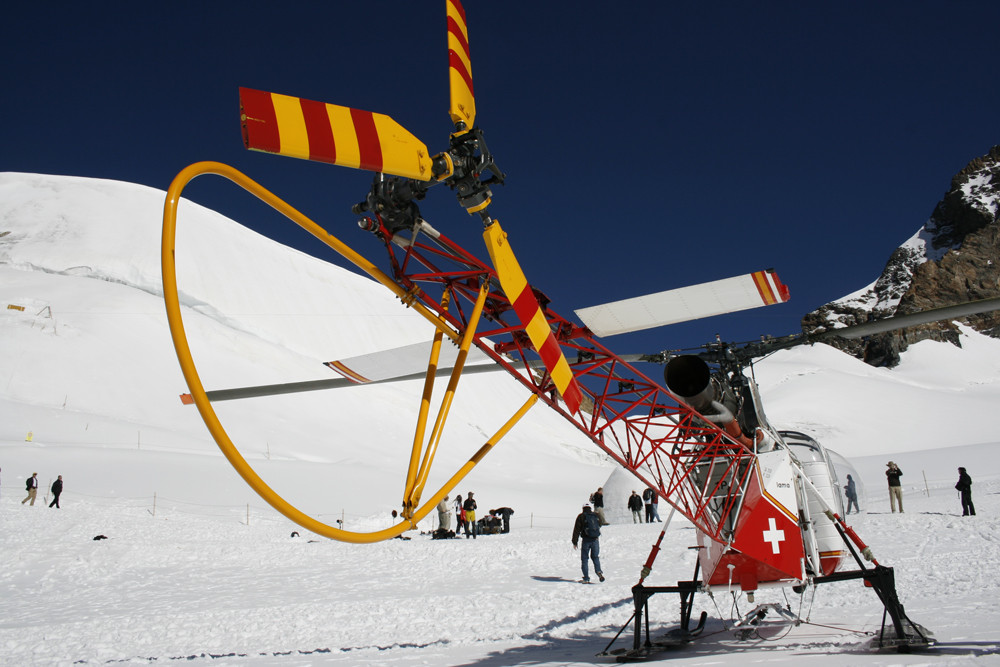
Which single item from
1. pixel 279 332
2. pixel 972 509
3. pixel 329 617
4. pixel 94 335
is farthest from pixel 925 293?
pixel 329 617

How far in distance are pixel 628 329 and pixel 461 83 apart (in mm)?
2963

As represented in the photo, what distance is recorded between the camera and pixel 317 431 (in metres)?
39.1

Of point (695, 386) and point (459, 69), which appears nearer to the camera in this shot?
point (459, 69)

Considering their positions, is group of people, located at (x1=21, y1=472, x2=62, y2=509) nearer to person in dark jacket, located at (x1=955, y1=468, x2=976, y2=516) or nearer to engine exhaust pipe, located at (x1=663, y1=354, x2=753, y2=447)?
engine exhaust pipe, located at (x1=663, y1=354, x2=753, y2=447)

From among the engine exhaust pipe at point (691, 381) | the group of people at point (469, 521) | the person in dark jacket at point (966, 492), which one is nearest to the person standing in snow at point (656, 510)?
the group of people at point (469, 521)

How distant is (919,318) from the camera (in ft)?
18.7

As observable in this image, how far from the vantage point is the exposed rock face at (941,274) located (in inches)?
3484

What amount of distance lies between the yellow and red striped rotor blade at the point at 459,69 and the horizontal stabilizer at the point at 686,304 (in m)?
2.47

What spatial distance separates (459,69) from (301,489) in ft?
84.9

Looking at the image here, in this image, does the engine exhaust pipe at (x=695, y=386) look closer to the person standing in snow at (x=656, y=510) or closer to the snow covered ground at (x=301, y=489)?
the snow covered ground at (x=301, y=489)

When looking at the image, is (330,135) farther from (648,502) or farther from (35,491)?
(648,502)

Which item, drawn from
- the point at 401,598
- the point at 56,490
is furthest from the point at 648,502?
the point at 56,490

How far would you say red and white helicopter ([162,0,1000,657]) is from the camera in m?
3.43

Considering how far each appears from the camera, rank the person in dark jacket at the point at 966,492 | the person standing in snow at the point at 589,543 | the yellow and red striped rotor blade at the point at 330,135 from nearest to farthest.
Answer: the yellow and red striped rotor blade at the point at 330,135
the person standing in snow at the point at 589,543
the person in dark jacket at the point at 966,492
